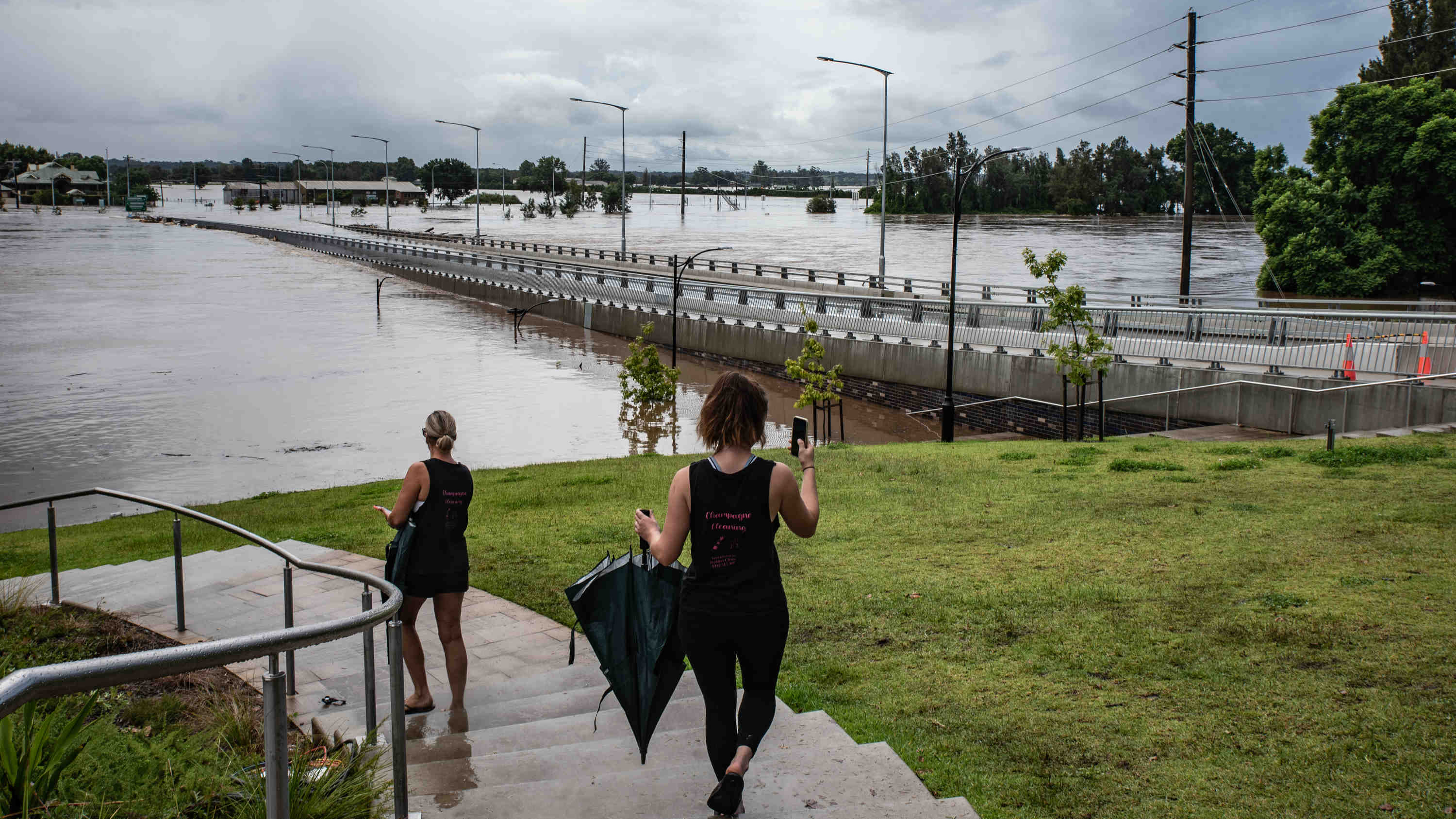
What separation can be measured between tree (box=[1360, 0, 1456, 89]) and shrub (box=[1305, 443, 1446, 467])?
49201 millimetres

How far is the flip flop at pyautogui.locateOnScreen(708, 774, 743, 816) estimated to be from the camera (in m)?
3.87

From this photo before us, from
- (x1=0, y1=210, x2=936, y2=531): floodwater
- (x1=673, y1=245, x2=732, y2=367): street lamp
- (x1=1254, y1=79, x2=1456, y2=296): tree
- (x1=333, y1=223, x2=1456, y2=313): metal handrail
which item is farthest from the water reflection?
(x1=1254, y1=79, x2=1456, y2=296): tree

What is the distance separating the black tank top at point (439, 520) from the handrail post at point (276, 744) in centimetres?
244

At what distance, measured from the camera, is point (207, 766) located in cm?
380

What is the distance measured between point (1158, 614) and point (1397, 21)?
64.1 meters

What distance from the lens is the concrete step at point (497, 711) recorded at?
5.15 meters

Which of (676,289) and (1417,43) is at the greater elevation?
(1417,43)

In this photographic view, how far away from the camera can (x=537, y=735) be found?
200 inches

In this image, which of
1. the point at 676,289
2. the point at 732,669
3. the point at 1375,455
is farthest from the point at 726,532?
the point at 676,289

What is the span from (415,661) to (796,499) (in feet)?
9.02

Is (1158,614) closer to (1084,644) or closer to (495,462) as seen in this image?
(1084,644)

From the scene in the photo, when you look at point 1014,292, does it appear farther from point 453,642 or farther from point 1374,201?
point 453,642

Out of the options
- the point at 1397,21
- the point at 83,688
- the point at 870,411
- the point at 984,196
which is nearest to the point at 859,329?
the point at 870,411

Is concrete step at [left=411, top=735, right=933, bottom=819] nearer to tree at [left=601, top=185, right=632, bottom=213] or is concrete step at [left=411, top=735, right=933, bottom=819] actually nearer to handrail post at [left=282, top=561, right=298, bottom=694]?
handrail post at [left=282, top=561, right=298, bottom=694]
